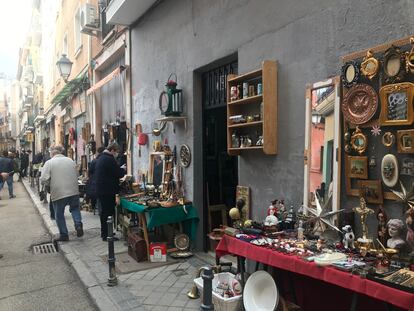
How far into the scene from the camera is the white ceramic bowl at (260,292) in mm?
3574

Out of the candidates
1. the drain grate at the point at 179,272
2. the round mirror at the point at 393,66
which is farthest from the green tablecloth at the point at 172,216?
the round mirror at the point at 393,66

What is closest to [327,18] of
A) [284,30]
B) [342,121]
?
[284,30]

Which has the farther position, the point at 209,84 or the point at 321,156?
the point at 209,84

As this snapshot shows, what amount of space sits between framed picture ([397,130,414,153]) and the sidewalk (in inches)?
105

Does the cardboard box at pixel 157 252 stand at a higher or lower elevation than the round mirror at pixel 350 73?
lower

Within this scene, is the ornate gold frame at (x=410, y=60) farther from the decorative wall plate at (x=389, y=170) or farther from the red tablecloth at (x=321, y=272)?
the red tablecloth at (x=321, y=272)

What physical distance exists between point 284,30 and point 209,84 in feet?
6.88

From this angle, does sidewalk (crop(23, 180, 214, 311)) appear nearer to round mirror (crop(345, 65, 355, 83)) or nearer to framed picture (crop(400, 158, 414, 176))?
framed picture (crop(400, 158, 414, 176))

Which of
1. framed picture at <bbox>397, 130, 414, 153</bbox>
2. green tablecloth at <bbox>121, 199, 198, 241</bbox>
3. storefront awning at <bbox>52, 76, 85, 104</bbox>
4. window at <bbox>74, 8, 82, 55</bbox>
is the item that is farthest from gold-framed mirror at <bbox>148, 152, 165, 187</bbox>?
window at <bbox>74, 8, 82, 55</bbox>

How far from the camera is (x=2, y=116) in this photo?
64750 millimetres

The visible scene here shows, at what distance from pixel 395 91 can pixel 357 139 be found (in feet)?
1.66

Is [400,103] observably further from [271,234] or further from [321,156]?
[271,234]

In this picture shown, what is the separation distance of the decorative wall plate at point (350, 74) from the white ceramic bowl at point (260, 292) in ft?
6.23

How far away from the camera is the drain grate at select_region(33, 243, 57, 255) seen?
689 cm
